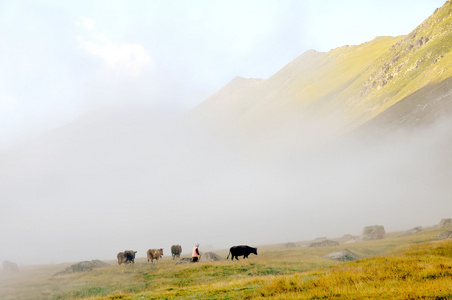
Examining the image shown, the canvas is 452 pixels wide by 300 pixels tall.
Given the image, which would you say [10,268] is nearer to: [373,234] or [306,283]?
[306,283]

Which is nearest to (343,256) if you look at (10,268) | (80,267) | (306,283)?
(306,283)

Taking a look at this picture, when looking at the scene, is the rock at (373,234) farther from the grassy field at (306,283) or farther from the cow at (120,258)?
the cow at (120,258)

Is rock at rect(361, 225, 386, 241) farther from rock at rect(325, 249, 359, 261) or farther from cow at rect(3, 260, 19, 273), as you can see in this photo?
cow at rect(3, 260, 19, 273)

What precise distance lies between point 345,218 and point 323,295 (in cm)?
17812

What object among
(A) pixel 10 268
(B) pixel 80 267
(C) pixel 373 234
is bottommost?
(C) pixel 373 234

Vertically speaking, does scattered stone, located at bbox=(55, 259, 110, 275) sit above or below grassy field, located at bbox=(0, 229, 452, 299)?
above

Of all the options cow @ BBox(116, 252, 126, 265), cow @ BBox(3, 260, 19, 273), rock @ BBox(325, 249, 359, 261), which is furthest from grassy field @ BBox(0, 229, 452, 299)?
cow @ BBox(3, 260, 19, 273)

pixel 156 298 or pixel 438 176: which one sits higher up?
pixel 438 176

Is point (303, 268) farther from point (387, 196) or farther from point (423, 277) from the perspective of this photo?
point (387, 196)

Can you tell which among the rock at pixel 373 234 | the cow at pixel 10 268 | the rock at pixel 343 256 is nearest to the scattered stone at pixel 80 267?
the cow at pixel 10 268

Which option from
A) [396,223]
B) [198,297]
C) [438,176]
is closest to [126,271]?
[198,297]

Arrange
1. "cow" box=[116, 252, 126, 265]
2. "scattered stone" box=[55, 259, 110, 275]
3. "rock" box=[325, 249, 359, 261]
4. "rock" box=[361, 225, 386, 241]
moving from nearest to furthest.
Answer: "rock" box=[325, 249, 359, 261], "scattered stone" box=[55, 259, 110, 275], "cow" box=[116, 252, 126, 265], "rock" box=[361, 225, 386, 241]

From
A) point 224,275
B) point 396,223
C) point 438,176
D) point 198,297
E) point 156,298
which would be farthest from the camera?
point 438,176

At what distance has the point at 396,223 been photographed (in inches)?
5433
